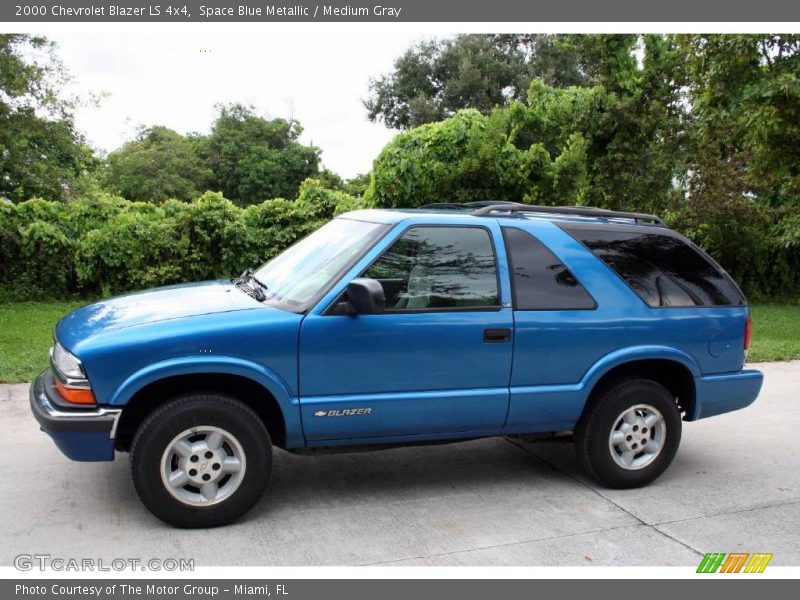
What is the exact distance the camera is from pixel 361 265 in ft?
15.0

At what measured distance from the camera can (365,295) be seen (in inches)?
169

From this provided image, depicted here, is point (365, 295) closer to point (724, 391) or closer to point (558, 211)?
point (558, 211)

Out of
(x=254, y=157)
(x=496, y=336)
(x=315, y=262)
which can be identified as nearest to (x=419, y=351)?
(x=496, y=336)

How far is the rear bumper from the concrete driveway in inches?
21.1

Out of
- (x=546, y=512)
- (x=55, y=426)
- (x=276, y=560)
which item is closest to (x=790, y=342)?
(x=546, y=512)

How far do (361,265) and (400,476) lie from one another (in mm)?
1651

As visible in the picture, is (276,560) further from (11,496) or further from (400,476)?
(11,496)

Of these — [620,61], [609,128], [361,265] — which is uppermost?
[620,61]

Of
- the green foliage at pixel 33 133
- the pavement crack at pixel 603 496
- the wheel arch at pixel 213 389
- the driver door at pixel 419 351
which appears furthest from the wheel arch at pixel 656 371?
the green foliage at pixel 33 133

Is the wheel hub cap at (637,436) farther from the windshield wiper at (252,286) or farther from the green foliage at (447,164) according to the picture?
the green foliage at (447,164)

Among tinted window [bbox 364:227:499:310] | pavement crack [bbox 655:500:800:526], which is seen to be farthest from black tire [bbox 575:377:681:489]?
tinted window [bbox 364:227:499:310]

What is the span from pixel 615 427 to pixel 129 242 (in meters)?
9.66

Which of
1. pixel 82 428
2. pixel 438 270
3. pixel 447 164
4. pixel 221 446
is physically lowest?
pixel 221 446

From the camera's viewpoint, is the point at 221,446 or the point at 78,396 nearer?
the point at 78,396
